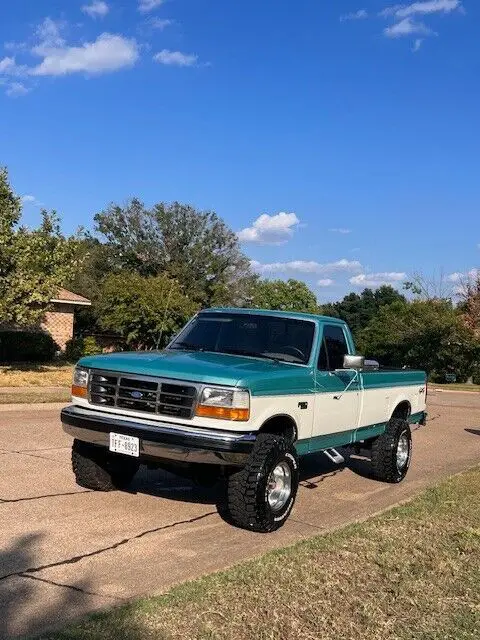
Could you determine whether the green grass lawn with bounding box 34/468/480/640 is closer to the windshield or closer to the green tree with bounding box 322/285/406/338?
the windshield

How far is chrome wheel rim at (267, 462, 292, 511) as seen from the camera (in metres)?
6.46

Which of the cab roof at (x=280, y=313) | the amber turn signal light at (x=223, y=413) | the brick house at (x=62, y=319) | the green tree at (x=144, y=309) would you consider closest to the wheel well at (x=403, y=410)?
the cab roof at (x=280, y=313)

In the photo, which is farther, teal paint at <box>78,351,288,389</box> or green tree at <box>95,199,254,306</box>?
green tree at <box>95,199,254,306</box>

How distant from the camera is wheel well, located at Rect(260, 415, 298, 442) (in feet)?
21.8

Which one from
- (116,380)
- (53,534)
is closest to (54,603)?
(53,534)

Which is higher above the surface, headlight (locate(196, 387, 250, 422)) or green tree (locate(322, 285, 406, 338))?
green tree (locate(322, 285, 406, 338))

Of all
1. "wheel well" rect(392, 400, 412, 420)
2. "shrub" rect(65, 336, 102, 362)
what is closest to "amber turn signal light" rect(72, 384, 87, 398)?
"wheel well" rect(392, 400, 412, 420)

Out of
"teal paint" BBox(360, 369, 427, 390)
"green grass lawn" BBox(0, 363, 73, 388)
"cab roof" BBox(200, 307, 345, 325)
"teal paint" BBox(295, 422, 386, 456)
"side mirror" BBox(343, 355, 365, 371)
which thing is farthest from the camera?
"green grass lawn" BBox(0, 363, 73, 388)

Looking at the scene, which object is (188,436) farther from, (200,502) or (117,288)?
(117,288)

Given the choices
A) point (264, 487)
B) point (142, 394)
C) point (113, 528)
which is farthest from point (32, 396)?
point (264, 487)

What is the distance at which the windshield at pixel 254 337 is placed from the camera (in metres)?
7.49

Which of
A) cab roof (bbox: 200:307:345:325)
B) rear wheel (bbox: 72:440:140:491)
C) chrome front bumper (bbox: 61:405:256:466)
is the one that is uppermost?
cab roof (bbox: 200:307:345:325)

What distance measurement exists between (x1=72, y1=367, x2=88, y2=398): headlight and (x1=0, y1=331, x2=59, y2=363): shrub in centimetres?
2230

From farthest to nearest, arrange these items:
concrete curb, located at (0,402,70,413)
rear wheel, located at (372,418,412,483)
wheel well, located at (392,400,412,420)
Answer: concrete curb, located at (0,402,70,413), wheel well, located at (392,400,412,420), rear wheel, located at (372,418,412,483)
